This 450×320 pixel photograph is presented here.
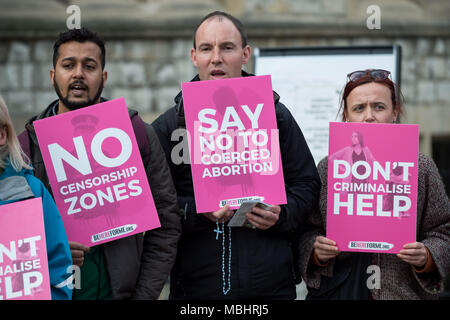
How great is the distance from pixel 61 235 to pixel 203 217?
2.35ft

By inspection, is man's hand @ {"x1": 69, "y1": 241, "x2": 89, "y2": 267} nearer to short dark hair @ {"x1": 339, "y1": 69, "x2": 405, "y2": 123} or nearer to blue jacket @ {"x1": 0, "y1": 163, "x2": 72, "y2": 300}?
blue jacket @ {"x1": 0, "y1": 163, "x2": 72, "y2": 300}

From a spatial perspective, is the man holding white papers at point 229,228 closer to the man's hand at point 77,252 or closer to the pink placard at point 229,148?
the pink placard at point 229,148

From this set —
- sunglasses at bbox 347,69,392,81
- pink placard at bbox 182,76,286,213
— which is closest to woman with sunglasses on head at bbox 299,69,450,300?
sunglasses at bbox 347,69,392,81

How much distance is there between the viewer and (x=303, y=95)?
479cm

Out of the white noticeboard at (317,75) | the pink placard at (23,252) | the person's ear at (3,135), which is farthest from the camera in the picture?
the white noticeboard at (317,75)

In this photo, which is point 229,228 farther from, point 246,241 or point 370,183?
point 370,183

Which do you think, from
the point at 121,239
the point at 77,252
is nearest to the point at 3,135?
the point at 77,252

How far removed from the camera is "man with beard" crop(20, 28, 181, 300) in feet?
9.96

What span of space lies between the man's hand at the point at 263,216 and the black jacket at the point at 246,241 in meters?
0.09

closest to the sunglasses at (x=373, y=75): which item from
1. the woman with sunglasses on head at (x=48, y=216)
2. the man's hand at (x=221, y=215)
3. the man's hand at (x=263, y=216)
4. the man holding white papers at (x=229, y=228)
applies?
the man holding white papers at (x=229, y=228)

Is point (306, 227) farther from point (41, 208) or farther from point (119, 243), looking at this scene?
point (41, 208)

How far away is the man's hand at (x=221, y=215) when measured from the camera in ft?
9.78

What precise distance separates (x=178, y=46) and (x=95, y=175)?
15.4 ft

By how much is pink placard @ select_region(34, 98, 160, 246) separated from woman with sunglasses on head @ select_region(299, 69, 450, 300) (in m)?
0.81
